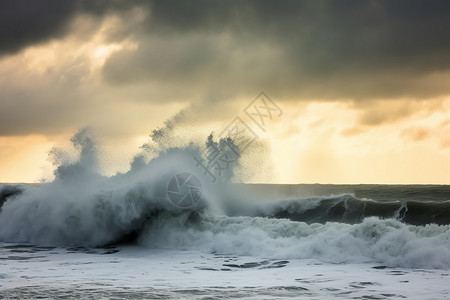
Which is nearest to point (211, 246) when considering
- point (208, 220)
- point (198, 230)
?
point (198, 230)

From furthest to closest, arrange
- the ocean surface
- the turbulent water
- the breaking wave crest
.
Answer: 1. the breaking wave crest
2. the turbulent water
3. the ocean surface

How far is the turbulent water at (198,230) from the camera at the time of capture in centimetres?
1130

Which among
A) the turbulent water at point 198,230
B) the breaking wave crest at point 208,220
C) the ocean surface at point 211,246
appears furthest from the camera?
the breaking wave crest at point 208,220

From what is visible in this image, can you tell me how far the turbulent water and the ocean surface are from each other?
4 centimetres

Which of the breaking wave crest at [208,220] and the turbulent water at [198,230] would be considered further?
the breaking wave crest at [208,220]

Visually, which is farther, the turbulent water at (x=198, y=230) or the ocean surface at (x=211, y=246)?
the turbulent water at (x=198, y=230)

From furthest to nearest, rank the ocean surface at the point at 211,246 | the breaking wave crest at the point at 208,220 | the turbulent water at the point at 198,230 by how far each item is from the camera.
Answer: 1. the breaking wave crest at the point at 208,220
2. the turbulent water at the point at 198,230
3. the ocean surface at the point at 211,246

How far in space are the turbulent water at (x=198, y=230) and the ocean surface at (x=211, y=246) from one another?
0.04 meters

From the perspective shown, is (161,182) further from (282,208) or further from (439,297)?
(439,297)

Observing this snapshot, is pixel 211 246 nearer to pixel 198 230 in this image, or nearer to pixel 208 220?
pixel 198 230

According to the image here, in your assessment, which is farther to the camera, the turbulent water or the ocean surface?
the turbulent water

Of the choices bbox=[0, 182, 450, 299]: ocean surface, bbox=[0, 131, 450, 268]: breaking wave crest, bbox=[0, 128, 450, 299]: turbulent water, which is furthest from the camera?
bbox=[0, 131, 450, 268]: breaking wave crest

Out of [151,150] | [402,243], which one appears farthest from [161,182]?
[402,243]

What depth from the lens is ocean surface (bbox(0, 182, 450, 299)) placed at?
1020 cm
